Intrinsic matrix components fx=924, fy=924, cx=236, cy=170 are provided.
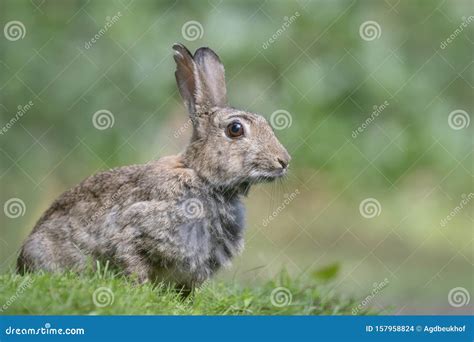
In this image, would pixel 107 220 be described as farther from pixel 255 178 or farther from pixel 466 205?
pixel 466 205

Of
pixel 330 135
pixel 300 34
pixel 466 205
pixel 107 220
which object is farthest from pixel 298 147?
pixel 107 220

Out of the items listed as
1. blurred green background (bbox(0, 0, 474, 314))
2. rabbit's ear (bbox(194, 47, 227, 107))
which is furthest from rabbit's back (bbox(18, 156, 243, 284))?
blurred green background (bbox(0, 0, 474, 314))

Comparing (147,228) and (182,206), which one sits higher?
(182,206)

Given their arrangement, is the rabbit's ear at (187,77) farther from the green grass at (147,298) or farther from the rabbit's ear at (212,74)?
the green grass at (147,298)

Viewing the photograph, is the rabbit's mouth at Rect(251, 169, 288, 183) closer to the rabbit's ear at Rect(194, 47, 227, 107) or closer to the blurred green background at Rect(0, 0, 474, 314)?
the rabbit's ear at Rect(194, 47, 227, 107)

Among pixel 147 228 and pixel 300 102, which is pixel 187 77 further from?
pixel 300 102

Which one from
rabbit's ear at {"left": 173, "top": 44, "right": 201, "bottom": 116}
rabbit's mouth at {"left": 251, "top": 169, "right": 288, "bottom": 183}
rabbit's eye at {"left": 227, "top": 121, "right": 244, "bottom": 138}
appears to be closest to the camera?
rabbit's mouth at {"left": 251, "top": 169, "right": 288, "bottom": 183}

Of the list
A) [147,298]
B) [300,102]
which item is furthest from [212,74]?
[300,102]
